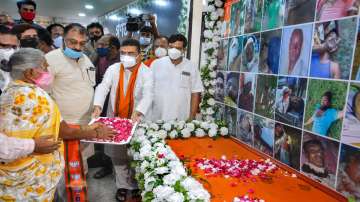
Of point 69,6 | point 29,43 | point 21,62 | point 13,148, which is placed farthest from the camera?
point 69,6

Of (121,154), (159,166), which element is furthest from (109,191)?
(159,166)

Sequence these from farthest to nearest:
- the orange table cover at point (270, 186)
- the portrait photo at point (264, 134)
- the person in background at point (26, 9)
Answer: the person in background at point (26, 9), the portrait photo at point (264, 134), the orange table cover at point (270, 186)

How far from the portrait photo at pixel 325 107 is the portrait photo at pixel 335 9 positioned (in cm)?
40

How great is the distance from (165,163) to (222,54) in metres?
1.86

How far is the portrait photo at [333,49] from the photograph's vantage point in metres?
1.65

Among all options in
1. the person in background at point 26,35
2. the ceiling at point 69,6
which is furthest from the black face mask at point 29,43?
the ceiling at point 69,6

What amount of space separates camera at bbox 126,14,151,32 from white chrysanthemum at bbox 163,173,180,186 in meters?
3.18

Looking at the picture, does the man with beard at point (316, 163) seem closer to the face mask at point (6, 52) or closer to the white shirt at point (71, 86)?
the white shirt at point (71, 86)

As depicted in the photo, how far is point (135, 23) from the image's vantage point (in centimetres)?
442

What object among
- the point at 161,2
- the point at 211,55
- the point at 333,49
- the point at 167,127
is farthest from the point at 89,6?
the point at 333,49

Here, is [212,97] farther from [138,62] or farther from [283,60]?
[283,60]

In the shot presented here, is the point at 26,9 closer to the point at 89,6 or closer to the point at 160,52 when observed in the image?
the point at 160,52

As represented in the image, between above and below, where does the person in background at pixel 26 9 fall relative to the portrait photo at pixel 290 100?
above

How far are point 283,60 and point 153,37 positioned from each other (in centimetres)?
257
